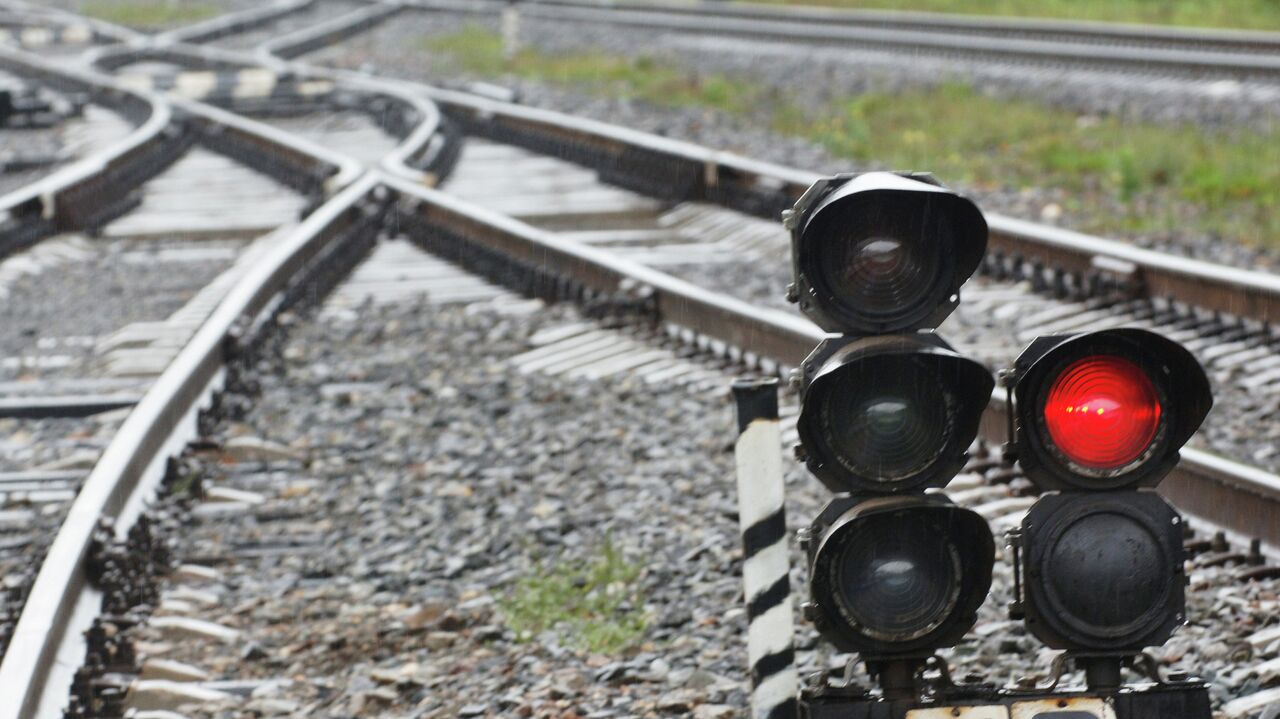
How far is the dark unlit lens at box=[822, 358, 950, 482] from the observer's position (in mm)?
2998

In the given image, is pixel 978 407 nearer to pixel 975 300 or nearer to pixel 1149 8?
pixel 975 300

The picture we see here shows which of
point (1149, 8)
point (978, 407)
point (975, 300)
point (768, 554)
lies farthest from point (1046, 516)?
point (1149, 8)

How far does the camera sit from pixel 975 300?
8.02 metres

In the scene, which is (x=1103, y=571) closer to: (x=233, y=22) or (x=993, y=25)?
(x=993, y=25)

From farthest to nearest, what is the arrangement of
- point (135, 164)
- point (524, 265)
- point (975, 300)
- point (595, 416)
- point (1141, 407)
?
point (135, 164)
point (524, 265)
point (975, 300)
point (595, 416)
point (1141, 407)

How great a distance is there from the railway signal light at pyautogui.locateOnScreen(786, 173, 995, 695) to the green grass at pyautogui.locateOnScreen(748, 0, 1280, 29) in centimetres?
1851

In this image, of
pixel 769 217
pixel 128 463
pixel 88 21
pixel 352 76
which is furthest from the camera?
pixel 88 21

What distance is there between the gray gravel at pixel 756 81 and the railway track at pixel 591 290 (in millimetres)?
1083


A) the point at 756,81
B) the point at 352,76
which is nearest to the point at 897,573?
the point at 756,81

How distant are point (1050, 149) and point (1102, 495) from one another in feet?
32.6

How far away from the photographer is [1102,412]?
2.96 metres

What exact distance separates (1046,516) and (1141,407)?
0.77 ft

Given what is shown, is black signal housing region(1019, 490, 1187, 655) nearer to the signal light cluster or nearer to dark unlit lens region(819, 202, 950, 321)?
the signal light cluster

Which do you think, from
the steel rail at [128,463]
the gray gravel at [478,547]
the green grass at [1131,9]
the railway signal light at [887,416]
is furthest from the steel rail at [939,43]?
the railway signal light at [887,416]
